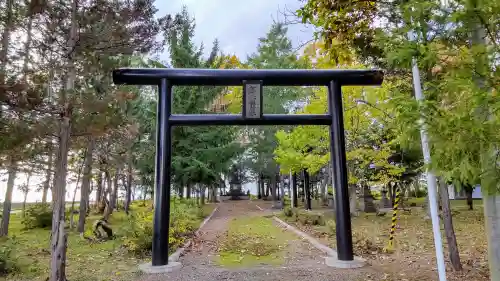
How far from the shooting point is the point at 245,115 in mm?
6465

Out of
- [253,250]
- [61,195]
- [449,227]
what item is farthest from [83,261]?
[449,227]

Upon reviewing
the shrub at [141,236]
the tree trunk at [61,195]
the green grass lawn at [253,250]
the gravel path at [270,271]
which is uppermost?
the tree trunk at [61,195]

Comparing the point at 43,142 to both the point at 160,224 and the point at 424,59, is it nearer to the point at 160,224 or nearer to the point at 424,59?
the point at 160,224

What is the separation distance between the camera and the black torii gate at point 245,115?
6227 millimetres

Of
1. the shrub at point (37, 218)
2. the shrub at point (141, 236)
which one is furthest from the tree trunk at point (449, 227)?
the shrub at point (37, 218)

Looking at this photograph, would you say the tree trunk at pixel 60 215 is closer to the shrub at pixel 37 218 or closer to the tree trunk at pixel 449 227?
the tree trunk at pixel 449 227

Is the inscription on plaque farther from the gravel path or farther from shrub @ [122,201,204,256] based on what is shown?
shrub @ [122,201,204,256]

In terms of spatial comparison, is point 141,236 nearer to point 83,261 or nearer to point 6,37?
point 83,261

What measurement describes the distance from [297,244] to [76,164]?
8.07 meters

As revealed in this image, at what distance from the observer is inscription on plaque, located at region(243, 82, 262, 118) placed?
253 inches

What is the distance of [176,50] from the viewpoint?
17.9m

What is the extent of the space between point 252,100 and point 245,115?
337 mm

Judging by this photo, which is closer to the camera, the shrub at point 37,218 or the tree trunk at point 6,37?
the tree trunk at point 6,37

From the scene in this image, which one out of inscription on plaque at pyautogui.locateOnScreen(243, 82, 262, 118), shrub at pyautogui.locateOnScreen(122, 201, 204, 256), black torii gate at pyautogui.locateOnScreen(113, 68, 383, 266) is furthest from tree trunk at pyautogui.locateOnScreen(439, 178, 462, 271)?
shrub at pyautogui.locateOnScreen(122, 201, 204, 256)
